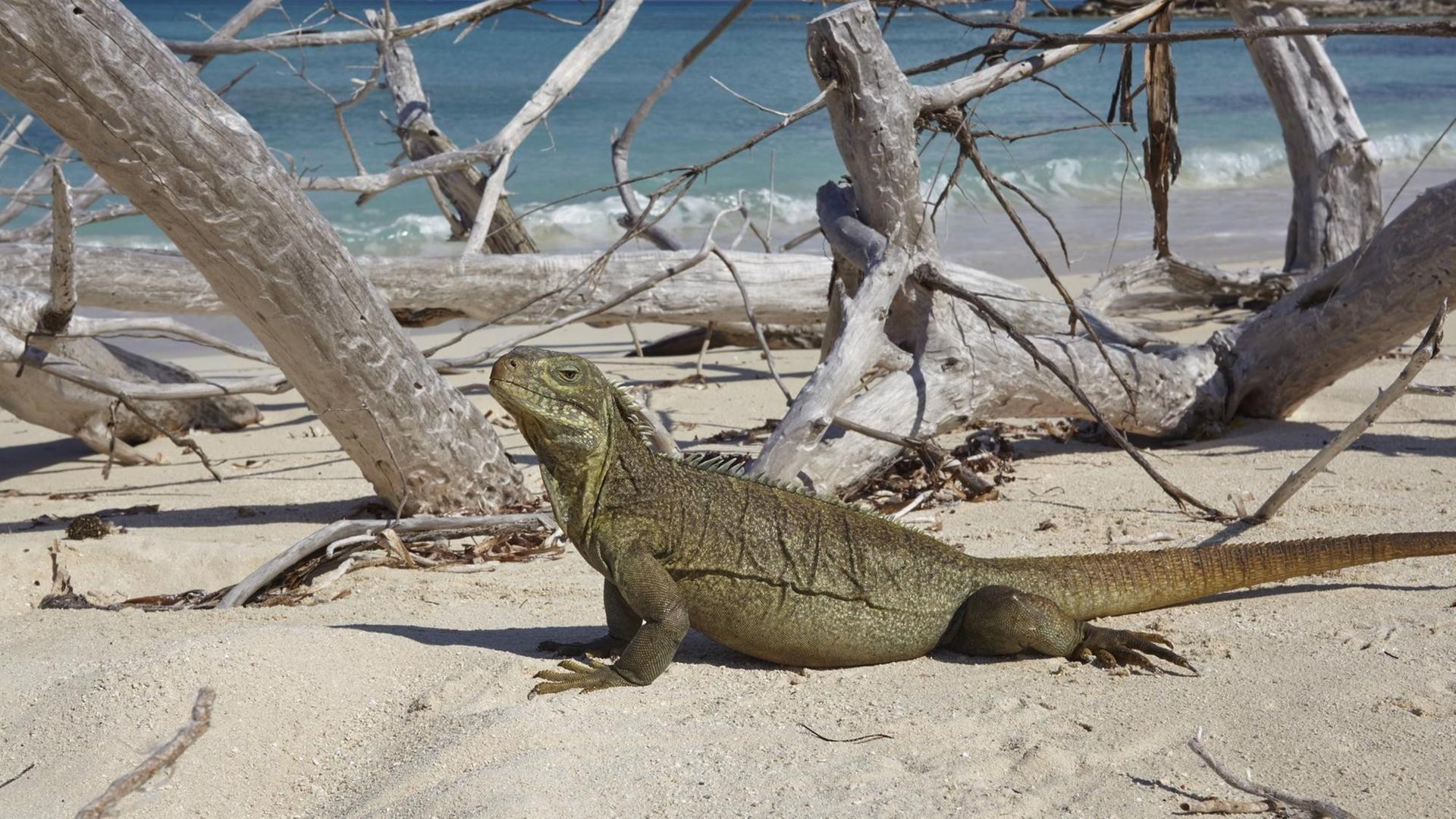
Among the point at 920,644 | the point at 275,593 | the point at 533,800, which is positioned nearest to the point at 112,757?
the point at 533,800

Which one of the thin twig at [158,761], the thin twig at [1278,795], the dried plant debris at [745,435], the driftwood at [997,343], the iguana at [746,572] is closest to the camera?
the thin twig at [1278,795]

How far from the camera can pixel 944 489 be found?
6.64 m

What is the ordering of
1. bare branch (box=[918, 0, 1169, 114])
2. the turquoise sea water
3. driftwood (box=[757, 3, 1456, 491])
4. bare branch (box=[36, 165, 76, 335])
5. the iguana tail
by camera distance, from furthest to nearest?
the turquoise sea water
bare branch (box=[918, 0, 1169, 114])
driftwood (box=[757, 3, 1456, 491])
bare branch (box=[36, 165, 76, 335])
the iguana tail

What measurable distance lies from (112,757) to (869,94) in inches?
172

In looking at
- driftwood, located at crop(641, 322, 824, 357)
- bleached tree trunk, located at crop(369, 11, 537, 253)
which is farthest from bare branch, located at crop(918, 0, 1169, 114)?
bleached tree trunk, located at crop(369, 11, 537, 253)

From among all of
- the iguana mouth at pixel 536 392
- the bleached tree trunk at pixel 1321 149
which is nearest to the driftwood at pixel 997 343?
the iguana mouth at pixel 536 392

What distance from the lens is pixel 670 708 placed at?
3.97 m

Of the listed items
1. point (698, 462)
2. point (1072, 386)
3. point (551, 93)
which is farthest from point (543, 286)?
point (698, 462)

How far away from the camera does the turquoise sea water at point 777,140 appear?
1952 centimetres

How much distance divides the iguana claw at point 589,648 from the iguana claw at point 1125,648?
1663 millimetres

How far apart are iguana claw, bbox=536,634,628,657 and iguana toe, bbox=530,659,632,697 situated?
33 centimetres

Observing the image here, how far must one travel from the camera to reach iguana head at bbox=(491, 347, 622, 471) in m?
3.98

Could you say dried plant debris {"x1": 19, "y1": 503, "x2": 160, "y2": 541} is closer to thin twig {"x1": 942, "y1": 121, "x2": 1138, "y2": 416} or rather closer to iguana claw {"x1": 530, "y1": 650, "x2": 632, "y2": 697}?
iguana claw {"x1": 530, "y1": 650, "x2": 632, "y2": 697}

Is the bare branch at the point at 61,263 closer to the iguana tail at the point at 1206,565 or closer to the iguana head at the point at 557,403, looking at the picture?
the iguana head at the point at 557,403
